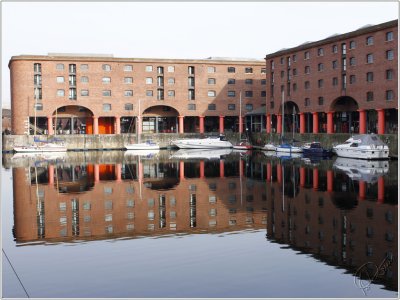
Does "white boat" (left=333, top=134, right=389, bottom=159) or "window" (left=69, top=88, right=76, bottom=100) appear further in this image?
"window" (left=69, top=88, right=76, bottom=100)

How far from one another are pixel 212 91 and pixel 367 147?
4126 centimetres

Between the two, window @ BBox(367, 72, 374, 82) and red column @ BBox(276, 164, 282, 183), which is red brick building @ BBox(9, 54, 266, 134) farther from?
red column @ BBox(276, 164, 282, 183)

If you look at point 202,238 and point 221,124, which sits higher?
point 221,124

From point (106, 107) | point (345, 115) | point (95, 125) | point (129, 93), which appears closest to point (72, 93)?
point (106, 107)

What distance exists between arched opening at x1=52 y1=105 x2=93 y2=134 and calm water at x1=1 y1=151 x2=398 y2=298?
2048 inches

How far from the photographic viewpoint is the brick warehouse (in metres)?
64.2

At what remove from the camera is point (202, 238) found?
18.6 metres

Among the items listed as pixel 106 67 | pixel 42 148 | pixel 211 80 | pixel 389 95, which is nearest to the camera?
pixel 389 95

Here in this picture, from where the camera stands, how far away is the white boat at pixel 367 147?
52.9m

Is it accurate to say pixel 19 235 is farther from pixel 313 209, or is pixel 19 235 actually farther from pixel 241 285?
pixel 313 209

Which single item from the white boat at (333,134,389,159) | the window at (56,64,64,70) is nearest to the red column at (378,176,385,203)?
the white boat at (333,134,389,159)

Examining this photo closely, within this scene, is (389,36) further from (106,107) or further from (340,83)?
(106,107)

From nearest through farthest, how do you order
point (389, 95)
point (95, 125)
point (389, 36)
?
point (389, 36)
point (389, 95)
point (95, 125)

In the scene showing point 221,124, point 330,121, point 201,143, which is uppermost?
point 330,121
